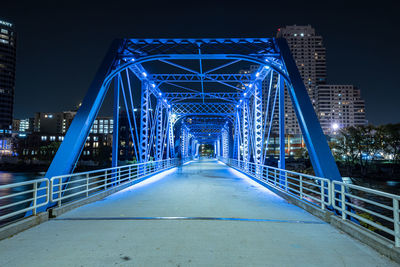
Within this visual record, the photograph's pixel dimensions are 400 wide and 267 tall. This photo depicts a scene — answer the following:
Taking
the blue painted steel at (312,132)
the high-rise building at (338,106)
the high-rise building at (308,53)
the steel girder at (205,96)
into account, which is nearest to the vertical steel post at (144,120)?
the steel girder at (205,96)

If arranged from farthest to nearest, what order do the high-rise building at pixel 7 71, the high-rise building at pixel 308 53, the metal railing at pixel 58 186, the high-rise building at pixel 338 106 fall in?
1. the high-rise building at pixel 308 53
2. the high-rise building at pixel 338 106
3. the high-rise building at pixel 7 71
4. the metal railing at pixel 58 186

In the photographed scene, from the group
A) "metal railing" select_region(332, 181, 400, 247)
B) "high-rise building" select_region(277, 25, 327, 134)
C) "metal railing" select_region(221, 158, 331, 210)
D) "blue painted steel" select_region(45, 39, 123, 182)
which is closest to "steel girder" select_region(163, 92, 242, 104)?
"metal railing" select_region(221, 158, 331, 210)

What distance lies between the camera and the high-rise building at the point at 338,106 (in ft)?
455

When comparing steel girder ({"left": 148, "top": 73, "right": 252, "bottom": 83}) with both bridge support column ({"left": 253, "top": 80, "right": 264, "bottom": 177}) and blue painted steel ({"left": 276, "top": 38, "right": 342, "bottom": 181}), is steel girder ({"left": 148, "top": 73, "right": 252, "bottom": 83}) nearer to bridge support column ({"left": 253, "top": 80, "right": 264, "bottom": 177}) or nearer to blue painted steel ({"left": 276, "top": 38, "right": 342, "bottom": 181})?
bridge support column ({"left": 253, "top": 80, "right": 264, "bottom": 177})

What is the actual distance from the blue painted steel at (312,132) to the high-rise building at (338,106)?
13948 cm

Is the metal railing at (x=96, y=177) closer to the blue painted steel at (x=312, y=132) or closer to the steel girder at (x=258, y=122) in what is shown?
the blue painted steel at (x=312, y=132)

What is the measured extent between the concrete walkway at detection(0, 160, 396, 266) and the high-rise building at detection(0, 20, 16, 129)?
469 ft

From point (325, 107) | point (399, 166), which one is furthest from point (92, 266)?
point (325, 107)

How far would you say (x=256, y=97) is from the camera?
1980 cm

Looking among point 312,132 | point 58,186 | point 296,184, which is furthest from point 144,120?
point 312,132

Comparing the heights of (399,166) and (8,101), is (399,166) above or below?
below

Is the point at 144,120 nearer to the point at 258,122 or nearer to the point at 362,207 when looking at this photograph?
the point at 258,122

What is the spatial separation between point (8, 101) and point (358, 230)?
6001 inches

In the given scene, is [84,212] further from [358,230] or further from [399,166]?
[399,166]
